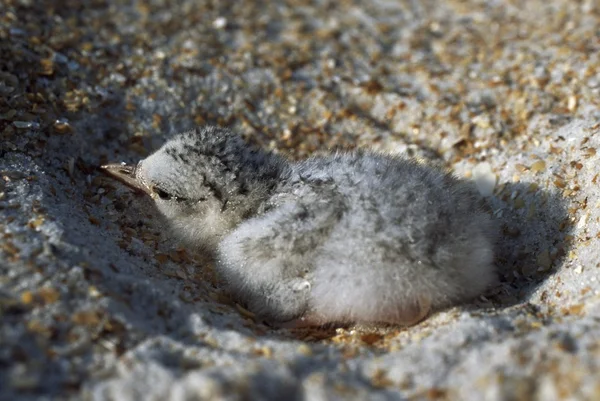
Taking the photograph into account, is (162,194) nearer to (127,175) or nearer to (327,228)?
(127,175)

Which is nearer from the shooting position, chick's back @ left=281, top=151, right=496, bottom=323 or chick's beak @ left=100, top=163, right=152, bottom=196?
chick's back @ left=281, top=151, right=496, bottom=323

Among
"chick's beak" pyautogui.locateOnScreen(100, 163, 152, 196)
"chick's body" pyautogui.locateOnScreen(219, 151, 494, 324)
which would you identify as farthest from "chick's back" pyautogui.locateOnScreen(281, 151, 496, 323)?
"chick's beak" pyautogui.locateOnScreen(100, 163, 152, 196)

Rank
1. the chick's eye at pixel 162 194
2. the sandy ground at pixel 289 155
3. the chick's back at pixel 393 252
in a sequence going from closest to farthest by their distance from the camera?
the sandy ground at pixel 289 155 < the chick's back at pixel 393 252 < the chick's eye at pixel 162 194

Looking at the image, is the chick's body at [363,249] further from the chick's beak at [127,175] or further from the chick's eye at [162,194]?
the chick's beak at [127,175]

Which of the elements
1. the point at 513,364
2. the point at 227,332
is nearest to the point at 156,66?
the point at 227,332

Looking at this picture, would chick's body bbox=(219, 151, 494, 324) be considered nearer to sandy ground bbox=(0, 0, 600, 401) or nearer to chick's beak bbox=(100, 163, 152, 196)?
sandy ground bbox=(0, 0, 600, 401)

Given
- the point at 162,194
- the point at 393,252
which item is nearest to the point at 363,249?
the point at 393,252

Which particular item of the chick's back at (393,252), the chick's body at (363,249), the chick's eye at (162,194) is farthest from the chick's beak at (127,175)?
the chick's back at (393,252)

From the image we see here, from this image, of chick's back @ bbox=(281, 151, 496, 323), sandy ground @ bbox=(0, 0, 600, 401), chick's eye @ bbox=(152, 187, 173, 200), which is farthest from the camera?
chick's eye @ bbox=(152, 187, 173, 200)

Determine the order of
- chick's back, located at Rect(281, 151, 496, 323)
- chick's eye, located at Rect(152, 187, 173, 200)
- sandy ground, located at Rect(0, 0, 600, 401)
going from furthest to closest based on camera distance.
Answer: chick's eye, located at Rect(152, 187, 173, 200), chick's back, located at Rect(281, 151, 496, 323), sandy ground, located at Rect(0, 0, 600, 401)
